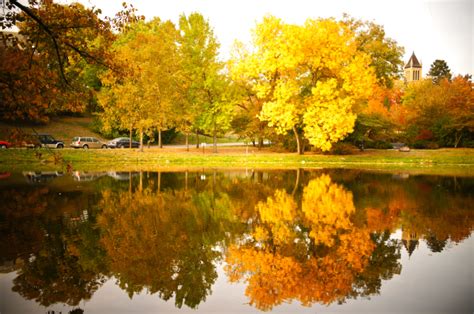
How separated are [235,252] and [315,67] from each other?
102 feet

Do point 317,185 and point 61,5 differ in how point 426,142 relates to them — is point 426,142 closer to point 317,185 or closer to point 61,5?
point 317,185

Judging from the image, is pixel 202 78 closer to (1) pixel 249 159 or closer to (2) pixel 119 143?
(1) pixel 249 159

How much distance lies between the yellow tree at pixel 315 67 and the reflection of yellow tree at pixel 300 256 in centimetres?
2202

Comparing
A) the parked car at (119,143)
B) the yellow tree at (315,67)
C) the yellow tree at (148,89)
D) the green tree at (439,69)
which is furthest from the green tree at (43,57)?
the green tree at (439,69)

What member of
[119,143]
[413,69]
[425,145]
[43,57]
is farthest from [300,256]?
[413,69]

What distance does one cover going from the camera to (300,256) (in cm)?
973

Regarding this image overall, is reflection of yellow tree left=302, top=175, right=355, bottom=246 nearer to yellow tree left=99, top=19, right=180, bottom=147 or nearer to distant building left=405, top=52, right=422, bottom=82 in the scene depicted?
yellow tree left=99, top=19, right=180, bottom=147

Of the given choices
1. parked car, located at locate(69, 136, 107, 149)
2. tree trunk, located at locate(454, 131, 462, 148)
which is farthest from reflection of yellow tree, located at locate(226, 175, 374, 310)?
parked car, located at locate(69, 136, 107, 149)

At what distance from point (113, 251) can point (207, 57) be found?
3600 centimetres

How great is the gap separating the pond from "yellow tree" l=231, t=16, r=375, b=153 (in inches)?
716

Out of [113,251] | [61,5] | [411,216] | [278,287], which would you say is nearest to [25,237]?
[113,251]

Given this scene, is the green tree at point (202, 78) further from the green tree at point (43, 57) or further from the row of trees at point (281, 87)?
the green tree at point (43, 57)

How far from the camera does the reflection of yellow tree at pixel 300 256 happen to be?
25.6ft

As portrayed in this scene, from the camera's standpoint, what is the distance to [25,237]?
36.6ft
